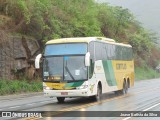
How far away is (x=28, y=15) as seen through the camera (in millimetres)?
37188

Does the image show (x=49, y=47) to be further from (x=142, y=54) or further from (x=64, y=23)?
(x=142, y=54)

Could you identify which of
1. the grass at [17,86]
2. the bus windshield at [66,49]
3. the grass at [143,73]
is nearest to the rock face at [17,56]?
the grass at [17,86]

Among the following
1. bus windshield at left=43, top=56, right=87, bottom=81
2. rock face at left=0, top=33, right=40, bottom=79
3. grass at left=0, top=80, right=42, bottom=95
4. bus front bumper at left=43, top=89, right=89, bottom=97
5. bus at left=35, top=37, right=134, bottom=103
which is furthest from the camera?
rock face at left=0, top=33, right=40, bottom=79

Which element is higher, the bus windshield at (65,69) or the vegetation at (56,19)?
the vegetation at (56,19)

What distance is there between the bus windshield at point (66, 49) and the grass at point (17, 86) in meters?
10.1

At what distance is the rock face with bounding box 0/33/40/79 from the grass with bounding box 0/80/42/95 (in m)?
1.08

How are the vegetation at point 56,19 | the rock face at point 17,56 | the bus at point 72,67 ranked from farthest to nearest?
the vegetation at point 56,19
the rock face at point 17,56
the bus at point 72,67

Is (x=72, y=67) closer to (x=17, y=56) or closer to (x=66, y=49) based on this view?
(x=66, y=49)

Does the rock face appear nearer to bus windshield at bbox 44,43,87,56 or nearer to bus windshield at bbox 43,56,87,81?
bus windshield at bbox 44,43,87,56

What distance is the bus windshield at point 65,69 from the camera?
882 inches

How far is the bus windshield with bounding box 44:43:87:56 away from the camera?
74.8ft

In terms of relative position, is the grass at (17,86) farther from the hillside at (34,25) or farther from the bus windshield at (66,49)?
the bus windshield at (66,49)

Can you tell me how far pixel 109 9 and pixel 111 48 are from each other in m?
38.8

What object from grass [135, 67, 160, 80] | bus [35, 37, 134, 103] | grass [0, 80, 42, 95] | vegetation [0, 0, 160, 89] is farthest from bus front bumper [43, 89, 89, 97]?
grass [135, 67, 160, 80]
